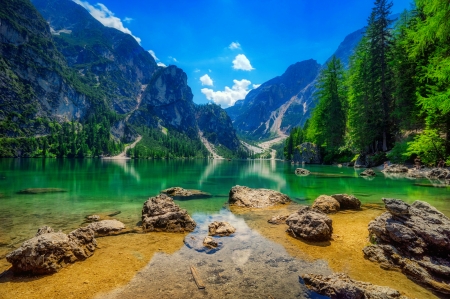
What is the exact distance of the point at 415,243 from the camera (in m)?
7.48

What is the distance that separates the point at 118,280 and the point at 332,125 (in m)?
64.0

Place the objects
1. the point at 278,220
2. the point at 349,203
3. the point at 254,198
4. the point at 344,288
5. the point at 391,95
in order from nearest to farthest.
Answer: the point at 344,288 < the point at 278,220 < the point at 349,203 < the point at 254,198 < the point at 391,95

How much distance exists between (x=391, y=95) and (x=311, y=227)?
149 ft

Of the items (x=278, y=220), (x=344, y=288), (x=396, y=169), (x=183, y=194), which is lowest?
(x=183, y=194)

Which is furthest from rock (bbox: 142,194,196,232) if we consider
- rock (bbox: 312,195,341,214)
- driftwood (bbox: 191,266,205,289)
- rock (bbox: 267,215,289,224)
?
rock (bbox: 312,195,341,214)

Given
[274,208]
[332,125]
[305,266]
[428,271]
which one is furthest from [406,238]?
[332,125]

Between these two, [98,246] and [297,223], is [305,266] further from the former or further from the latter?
[98,246]

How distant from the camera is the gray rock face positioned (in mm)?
6418

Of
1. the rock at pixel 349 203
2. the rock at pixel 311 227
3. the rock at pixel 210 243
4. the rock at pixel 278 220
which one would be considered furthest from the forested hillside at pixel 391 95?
the rock at pixel 210 243

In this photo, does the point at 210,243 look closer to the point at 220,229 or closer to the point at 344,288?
the point at 220,229

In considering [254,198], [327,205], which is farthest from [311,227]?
[254,198]

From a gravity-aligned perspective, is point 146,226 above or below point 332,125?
below

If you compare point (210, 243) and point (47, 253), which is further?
point (210, 243)

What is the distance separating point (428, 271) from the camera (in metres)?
6.54
